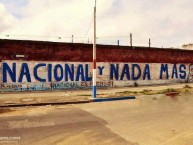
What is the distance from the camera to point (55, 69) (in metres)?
27.1

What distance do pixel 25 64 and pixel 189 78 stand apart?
62.9ft

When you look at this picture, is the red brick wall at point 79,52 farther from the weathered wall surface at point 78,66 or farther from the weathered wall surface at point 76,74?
the weathered wall surface at point 76,74

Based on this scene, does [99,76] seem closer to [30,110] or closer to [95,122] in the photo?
[30,110]

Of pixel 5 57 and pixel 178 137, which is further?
A: pixel 5 57

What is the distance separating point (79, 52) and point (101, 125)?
54.4 ft

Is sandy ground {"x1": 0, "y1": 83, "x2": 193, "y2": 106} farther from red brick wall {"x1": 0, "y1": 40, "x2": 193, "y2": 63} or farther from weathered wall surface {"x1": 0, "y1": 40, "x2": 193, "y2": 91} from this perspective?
red brick wall {"x1": 0, "y1": 40, "x2": 193, "y2": 63}

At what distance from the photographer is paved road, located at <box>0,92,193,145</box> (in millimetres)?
10125

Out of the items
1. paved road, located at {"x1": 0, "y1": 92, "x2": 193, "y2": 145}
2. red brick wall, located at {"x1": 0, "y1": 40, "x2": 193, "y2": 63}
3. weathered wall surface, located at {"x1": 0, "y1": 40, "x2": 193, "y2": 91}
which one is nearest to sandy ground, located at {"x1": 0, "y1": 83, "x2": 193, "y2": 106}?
weathered wall surface, located at {"x1": 0, "y1": 40, "x2": 193, "y2": 91}

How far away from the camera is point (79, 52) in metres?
28.4

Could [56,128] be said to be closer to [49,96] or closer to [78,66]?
[49,96]

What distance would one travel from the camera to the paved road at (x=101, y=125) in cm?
1012

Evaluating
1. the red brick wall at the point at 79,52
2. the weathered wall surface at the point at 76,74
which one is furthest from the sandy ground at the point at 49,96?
the red brick wall at the point at 79,52

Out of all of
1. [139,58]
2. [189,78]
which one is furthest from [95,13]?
[189,78]

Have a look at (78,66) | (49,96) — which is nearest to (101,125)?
(49,96)
